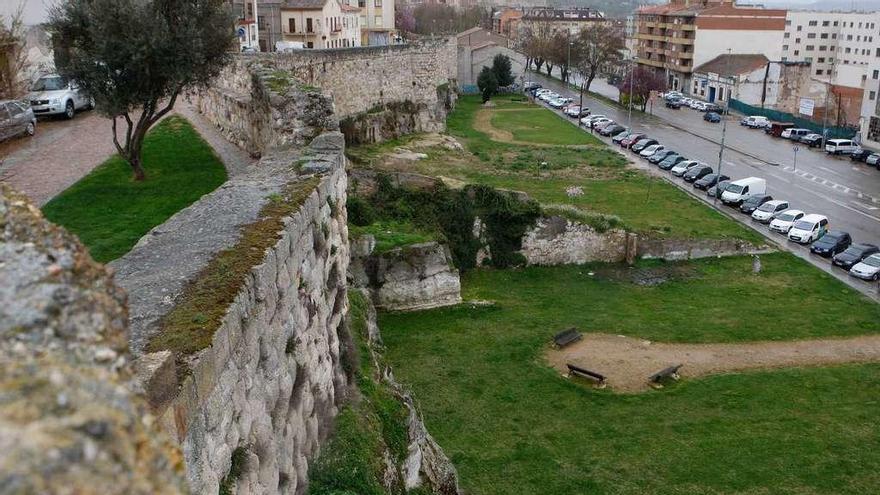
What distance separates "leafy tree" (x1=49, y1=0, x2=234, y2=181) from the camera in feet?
44.9

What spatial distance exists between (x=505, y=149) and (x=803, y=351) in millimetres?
25374

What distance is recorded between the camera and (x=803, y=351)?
19.5 m

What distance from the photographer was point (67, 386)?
7.48ft

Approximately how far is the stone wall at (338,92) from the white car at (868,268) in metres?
17.6

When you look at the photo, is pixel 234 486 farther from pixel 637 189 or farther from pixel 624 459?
pixel 637 189

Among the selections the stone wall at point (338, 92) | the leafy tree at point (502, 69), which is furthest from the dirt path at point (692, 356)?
the leafy tree at point (502, 69)

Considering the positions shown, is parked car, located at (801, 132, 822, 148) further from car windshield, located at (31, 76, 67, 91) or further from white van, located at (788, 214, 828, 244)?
car windshield, located at (31, 76, 67, 91)

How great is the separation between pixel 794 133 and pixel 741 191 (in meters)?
21.0

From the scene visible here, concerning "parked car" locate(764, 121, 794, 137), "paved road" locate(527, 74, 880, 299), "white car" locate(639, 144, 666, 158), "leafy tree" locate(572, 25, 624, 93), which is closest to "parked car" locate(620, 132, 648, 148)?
"white car" locate(639, 144, 666, 158)

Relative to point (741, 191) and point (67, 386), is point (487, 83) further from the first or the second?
point (67, 386)

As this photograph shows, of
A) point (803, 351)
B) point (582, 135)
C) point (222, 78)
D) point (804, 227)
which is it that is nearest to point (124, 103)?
point (222, 78)

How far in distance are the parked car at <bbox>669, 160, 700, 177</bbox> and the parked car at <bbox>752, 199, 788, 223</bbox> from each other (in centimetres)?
739

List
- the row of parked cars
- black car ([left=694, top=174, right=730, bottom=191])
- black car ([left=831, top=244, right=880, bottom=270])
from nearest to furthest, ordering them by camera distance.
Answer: black car ([left=831, top=244, right=880, bottom=270]) → black car ([left=694, top=174, right=730, bottom=191]) → the row of parked cars

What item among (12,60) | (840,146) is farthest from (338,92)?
(840,146)
